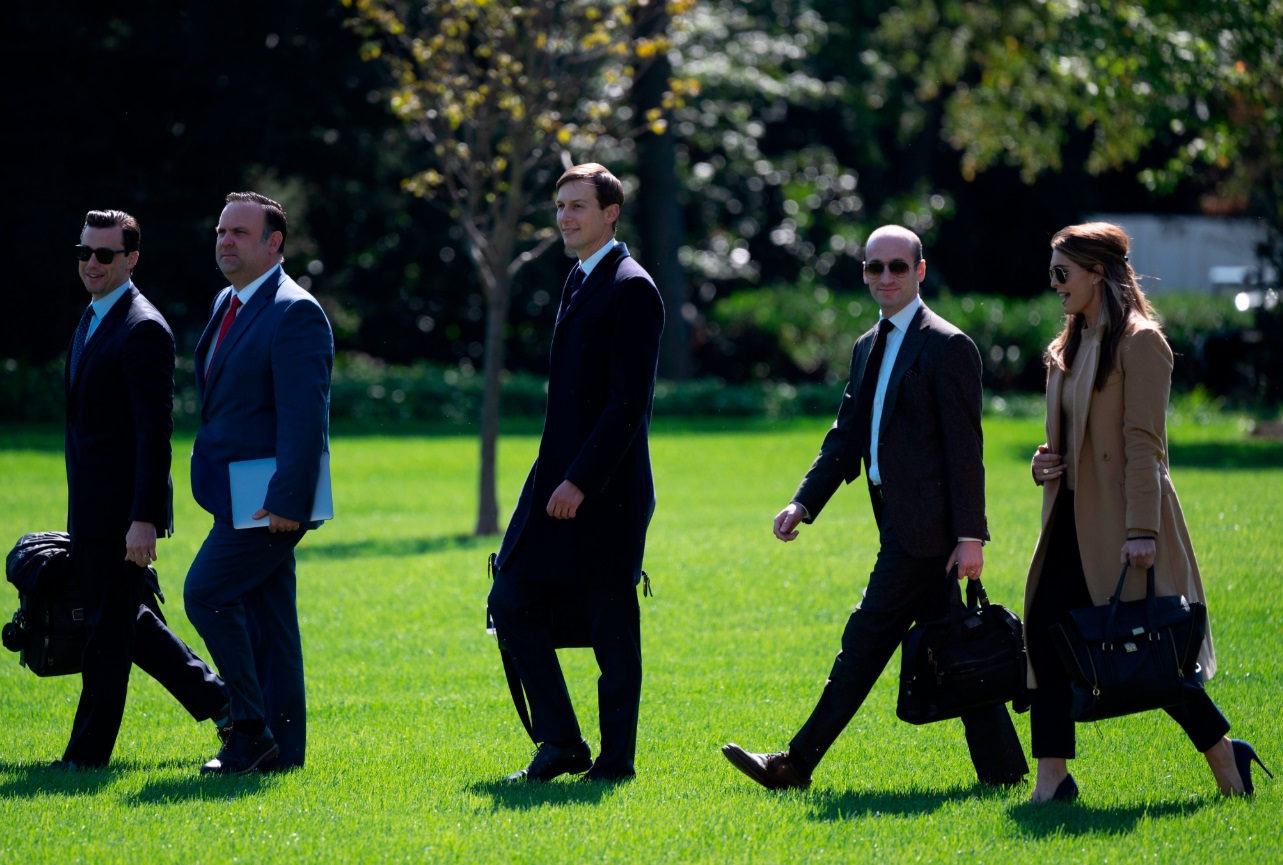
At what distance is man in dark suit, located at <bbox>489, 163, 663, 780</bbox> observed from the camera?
5781mm

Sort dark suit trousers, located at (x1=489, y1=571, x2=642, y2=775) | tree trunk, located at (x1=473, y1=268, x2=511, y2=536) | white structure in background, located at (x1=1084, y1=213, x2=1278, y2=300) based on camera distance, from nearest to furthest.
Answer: dark suit trousers, located at (x1=489, y1=571, x2=642, y2=775) → tree trunk, located at (x1=473, y1=268, x2=511, y2=536) → white structure in background, located at (x1=1084, y1=213, x2=1278, y2=300)

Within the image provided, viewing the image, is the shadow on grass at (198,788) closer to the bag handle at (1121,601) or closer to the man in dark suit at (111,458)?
the man in dark suit at (111,458)

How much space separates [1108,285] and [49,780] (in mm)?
4308

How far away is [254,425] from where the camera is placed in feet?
19.7

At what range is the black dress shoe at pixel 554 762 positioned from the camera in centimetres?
591

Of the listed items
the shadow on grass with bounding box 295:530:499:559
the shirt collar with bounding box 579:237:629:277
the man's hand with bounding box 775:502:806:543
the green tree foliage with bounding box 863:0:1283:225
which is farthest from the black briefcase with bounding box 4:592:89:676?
the green tree foliage with bounding box 863:0:1283:225

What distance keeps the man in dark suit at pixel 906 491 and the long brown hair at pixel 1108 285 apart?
42 cm

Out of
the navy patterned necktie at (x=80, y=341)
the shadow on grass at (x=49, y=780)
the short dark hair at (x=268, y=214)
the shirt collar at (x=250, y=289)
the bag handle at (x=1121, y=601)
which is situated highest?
the short dark hair at (x=268, y=214)

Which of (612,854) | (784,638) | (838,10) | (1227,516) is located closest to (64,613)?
(612,854)

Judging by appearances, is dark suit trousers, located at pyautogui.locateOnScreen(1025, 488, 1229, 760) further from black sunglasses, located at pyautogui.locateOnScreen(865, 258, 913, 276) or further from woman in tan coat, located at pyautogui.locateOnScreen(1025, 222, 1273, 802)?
black sunglasses, located at pyautogui.locateOnScreen(865, 258, 913, 276)

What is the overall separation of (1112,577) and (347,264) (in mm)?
27117

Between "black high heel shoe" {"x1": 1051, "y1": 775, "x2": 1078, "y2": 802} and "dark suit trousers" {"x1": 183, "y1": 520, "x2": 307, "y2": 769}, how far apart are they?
284 cm

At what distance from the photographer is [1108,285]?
5500 millimetres

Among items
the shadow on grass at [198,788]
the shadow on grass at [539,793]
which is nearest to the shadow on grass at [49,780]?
the shadow on grass at [198,788]
